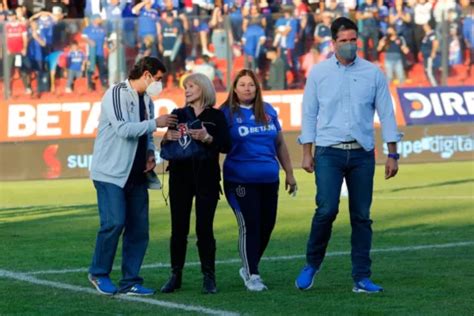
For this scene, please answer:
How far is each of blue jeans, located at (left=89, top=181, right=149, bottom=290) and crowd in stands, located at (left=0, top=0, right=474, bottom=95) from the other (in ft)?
50.9

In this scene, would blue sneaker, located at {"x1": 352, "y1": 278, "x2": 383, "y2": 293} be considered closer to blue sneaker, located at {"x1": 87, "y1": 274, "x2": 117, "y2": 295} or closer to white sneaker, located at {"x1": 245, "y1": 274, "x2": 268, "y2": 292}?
white sneaker, located at {"x1": 245, "y1": 274, "x2": 268, "y2": 292}

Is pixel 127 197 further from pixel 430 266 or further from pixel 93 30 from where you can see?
pixel 93 30

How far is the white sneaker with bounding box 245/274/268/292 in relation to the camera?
10.4m

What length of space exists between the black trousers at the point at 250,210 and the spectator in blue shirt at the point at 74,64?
15509 mm

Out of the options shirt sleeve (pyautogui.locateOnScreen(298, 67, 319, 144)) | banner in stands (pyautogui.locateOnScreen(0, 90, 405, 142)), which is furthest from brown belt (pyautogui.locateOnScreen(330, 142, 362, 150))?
banner in stands (pyautogui.locateOnScreen(0, 90, 405, 142))

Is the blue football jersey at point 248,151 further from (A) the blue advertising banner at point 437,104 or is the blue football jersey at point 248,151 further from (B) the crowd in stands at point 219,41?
A: (A) the blue advertising banner at point 437,104

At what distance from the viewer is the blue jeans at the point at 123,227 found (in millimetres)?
10086

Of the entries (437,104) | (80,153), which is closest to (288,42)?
(437,104)

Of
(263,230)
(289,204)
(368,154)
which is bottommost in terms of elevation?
(289,204)

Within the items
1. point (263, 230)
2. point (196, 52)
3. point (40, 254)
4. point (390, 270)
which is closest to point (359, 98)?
point (263, 230)

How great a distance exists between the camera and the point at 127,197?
10258mm

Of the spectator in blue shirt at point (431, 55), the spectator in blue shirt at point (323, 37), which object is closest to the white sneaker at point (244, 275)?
the spectator in blue shirt at point (323, 37)

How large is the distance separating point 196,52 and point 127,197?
630 inches

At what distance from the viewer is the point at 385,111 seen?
10.1m
